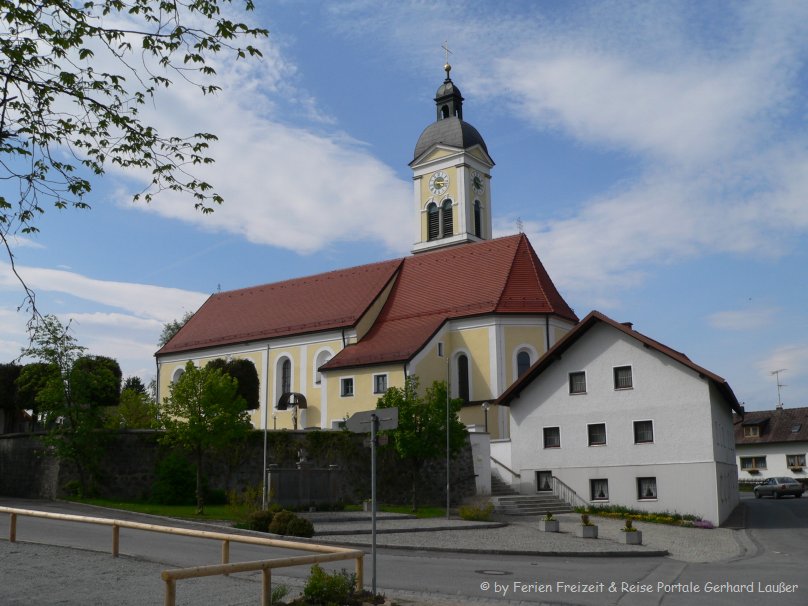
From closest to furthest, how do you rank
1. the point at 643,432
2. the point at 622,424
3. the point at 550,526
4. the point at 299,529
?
the point at 299,529 → the point at 550,526 → the point at 643,432 → the point at 622,424

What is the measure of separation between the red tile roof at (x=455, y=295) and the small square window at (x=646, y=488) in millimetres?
13955

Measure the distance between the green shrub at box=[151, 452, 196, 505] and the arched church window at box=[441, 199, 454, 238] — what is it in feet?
107

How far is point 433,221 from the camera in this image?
2324 inches

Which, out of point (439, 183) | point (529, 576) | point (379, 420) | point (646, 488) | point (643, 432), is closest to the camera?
point (379, 420)

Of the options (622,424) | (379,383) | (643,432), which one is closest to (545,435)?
(622,424)

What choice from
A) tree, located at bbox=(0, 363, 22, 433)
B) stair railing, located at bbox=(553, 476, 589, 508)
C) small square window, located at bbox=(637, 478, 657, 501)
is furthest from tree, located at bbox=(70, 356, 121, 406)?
small square window, located at bbox=(637, 478, 657, 501)

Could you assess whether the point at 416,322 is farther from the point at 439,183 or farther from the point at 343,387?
the point at 439,183

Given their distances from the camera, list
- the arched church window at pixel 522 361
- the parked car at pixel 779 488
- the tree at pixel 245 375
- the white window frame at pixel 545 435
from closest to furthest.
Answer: the white window frame at pixel 545 435 → the arched church window at pixel 522 361 → the parked car at pixel 779 488 → the tree at pixel 245 375

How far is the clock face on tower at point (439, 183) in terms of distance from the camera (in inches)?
2328

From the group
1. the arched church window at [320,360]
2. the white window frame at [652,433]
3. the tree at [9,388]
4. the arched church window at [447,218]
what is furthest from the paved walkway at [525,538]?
the arched church window at [447,218]

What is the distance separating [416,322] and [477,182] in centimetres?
1857

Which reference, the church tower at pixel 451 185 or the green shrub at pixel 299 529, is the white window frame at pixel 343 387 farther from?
the green shrub at pixel 299 529

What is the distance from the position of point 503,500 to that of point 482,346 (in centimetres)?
1329

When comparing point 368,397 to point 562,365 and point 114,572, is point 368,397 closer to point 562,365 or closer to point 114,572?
point 562,365
